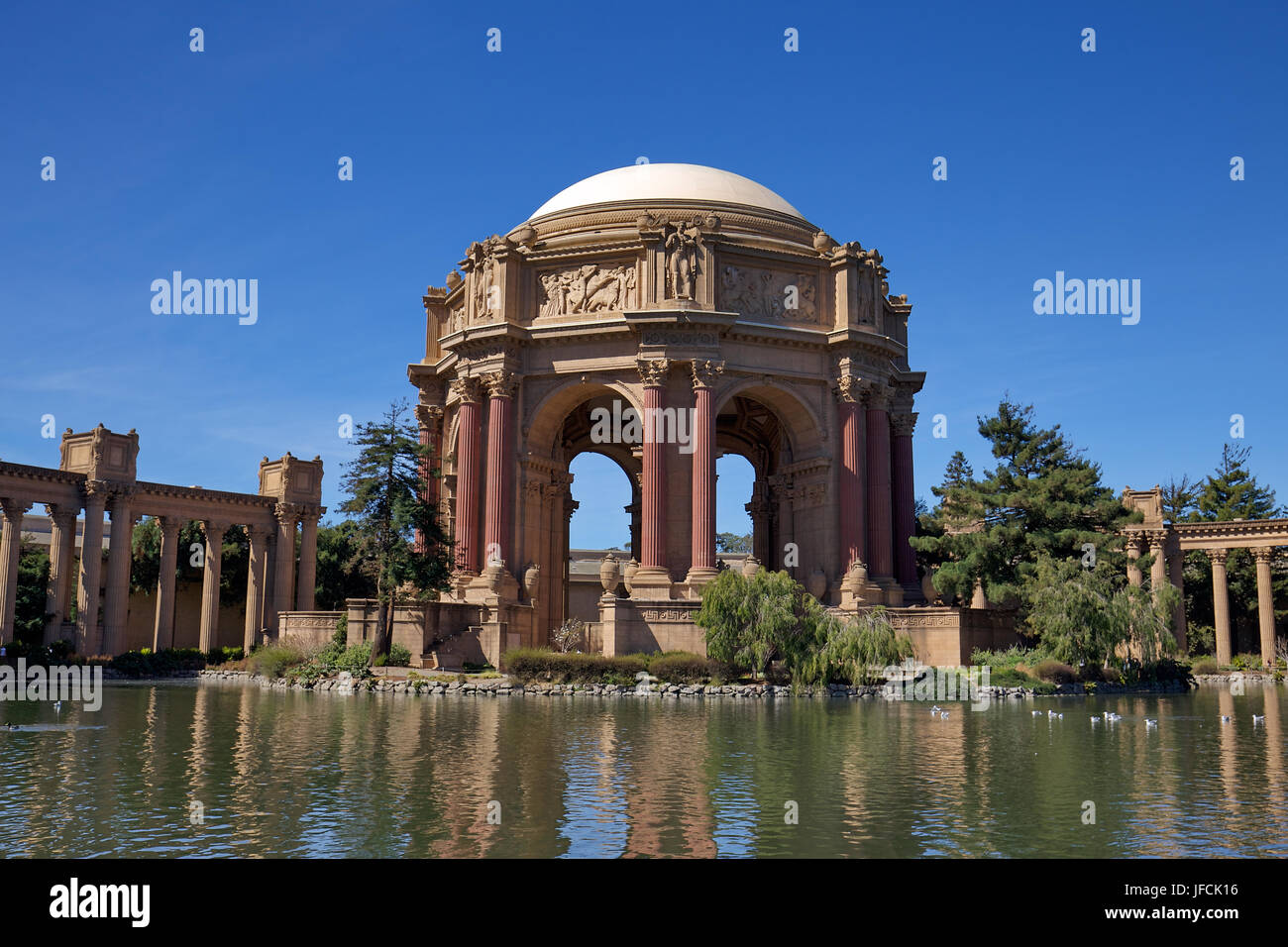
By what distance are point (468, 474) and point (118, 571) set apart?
55.1 ft

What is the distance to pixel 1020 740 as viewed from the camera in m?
19.4

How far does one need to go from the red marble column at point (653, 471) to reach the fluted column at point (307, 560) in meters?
21.3

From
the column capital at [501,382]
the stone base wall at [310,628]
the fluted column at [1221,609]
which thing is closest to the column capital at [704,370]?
the column capital at [501,382]

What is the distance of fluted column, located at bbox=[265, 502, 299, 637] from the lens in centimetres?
5481

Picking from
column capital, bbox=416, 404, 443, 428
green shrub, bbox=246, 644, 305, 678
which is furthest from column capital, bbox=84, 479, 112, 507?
column capital, bbox=416, 404, 443, 428

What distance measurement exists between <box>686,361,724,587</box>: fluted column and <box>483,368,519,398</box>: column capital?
774 cm

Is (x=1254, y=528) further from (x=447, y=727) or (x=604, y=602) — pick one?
(x=447, y=727)

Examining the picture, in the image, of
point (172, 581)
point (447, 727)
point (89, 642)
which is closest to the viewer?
point (447, 727)

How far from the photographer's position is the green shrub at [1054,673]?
3434cm

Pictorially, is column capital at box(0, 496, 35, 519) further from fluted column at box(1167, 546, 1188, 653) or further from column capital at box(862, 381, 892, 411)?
fluted column at box(1167, 546, 1188, 653)

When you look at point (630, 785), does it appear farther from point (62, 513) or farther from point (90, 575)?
point (62, 513)

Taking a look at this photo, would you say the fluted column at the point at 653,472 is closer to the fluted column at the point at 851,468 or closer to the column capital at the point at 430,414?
the fluted column at the point at 851,468
